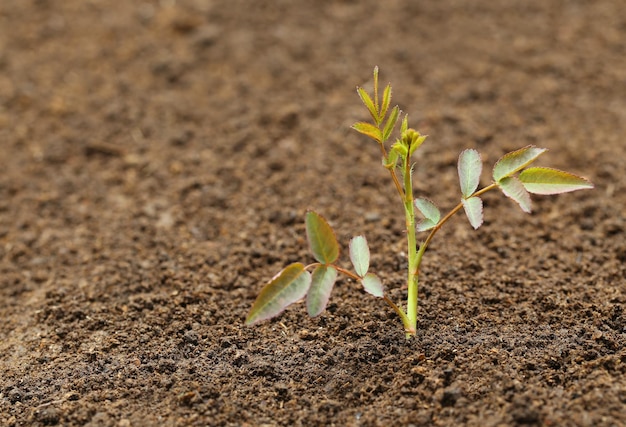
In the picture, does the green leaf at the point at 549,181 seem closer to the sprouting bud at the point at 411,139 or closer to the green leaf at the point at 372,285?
the sprouting bud at the point at 411,139

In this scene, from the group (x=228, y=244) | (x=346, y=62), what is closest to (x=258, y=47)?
(x=346, y=62)

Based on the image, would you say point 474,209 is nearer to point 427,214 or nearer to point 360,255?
point 427,214

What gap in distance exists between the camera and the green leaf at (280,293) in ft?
4.43

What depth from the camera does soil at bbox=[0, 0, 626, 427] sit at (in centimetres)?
153

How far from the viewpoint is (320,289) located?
1397mm

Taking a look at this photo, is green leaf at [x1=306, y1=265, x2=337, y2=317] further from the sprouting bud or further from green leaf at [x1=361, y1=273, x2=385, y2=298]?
the sprouting bud

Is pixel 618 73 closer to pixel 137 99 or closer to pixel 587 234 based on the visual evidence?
pixel 587 234

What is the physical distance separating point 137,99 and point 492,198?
1444 mm

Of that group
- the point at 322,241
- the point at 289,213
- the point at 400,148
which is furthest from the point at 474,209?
the point at 289,213

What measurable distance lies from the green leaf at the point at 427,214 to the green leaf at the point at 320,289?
21 cm

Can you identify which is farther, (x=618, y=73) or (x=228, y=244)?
(x=618, y=73)

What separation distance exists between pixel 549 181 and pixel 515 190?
0.23 ft

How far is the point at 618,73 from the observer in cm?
279

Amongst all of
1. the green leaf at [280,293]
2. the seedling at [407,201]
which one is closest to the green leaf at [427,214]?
the seedling at [407,201]
